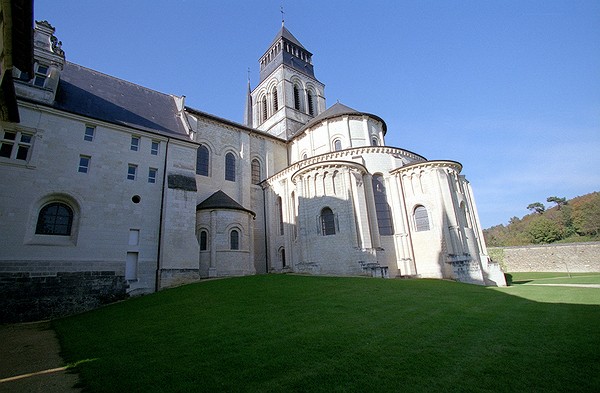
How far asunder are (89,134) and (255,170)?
1342cm

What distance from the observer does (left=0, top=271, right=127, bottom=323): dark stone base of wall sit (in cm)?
1206

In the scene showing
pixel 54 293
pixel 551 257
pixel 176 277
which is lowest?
pixel 551 257

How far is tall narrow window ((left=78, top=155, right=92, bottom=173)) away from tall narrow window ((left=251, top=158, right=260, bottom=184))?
42.8 feet

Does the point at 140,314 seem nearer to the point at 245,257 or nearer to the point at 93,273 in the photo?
the point at 93,273

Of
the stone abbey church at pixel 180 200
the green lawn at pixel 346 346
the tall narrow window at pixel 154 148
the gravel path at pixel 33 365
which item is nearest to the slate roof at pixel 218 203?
the stone abbey church at pixel 180 200

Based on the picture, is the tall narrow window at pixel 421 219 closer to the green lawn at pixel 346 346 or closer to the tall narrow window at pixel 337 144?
the tall narrow window at pixel 337 144

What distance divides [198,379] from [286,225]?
733 inches

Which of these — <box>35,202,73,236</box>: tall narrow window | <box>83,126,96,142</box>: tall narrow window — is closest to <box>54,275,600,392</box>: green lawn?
<box>35,202,73,236</box>: tall narrow window

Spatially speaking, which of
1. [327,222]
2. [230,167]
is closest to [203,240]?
[230,167]

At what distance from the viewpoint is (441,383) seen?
3695 millimetres

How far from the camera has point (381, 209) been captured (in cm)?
2173

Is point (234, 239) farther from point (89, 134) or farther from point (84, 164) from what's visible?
point (89, 134)

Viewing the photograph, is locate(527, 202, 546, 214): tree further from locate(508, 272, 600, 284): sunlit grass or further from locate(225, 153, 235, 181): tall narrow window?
locate(225, 153, 235, 181): tall narrow window

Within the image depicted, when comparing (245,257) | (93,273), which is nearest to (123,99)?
(93,273)
